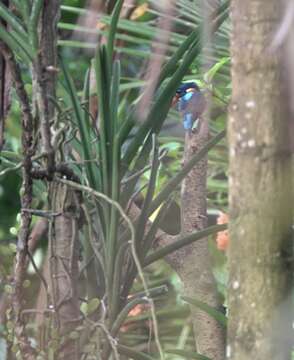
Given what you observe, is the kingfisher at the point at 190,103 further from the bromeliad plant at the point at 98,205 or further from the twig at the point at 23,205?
the twig at the point at 23,205

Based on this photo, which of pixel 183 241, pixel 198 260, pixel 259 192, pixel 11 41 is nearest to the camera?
pixel 259 192

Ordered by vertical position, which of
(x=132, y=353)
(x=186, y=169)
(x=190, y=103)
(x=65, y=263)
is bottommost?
(x=132, y=353)

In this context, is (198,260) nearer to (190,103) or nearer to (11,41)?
(190,103)

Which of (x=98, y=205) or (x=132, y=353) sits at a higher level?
(x=98, y=205)

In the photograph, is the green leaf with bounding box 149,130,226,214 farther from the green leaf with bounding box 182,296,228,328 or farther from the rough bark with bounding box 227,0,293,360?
the rough bark with bounding box 227,0,293,360

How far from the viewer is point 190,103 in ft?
4.01

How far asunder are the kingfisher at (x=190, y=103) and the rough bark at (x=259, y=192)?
1.43 ft

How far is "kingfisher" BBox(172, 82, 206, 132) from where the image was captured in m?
1.22

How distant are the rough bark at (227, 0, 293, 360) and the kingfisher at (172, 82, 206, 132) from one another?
0.43 meters

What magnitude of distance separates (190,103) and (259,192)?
18.8 inches

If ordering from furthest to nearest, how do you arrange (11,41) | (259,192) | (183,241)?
(183,241)
(11,41)
(259,192)

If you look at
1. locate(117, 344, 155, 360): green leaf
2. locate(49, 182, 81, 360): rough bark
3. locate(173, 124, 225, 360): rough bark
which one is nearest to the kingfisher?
locate(173, 124, 225, 360): rough bark

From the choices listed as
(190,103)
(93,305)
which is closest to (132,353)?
(93,305)

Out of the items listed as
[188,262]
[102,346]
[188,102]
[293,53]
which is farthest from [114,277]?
[293,53]
